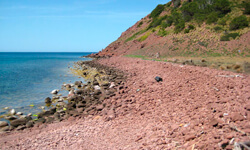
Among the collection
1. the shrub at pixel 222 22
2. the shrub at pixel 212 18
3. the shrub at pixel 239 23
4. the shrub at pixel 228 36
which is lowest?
the shrub at pixel 228 36

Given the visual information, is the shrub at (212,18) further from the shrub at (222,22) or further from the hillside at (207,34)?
the shrub at (222,22)

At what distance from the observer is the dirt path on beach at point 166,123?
194 inches

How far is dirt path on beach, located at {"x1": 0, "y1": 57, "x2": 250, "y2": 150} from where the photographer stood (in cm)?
493

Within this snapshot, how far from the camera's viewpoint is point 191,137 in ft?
16.1

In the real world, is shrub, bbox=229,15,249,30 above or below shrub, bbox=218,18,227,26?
below

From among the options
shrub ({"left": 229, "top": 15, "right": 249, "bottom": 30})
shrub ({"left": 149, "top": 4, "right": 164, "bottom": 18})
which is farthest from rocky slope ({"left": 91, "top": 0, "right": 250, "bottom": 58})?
shrub ({"left": 149, "top": 4, "right": 164, "bottom": 18})

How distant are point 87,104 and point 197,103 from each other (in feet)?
17.8

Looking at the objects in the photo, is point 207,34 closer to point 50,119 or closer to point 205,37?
point 205,37

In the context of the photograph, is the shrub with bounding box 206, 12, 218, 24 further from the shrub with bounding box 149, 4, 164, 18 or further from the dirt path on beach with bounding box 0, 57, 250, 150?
the shrub with bounding box 149, 4, 164, 18

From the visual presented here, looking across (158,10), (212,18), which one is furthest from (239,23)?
(158,10)

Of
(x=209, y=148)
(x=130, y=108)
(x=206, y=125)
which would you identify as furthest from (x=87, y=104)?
(x=209, y=148)

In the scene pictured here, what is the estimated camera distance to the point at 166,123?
249 inches

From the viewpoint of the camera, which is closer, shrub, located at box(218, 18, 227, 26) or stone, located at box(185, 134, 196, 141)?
stone, located at box(185, 134, 196, 141)

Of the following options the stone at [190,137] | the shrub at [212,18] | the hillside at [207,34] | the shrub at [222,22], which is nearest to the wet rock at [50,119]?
the stone at [190,137]
